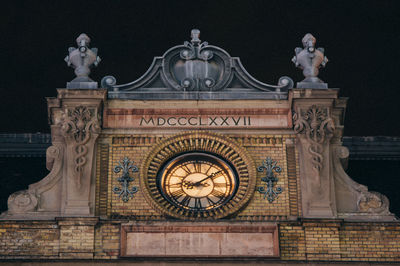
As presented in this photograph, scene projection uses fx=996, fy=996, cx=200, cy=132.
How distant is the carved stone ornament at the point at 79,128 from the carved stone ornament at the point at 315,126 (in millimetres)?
4504

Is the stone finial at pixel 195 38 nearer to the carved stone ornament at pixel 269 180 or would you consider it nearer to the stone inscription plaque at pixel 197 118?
the stone inscription plaque at pixel 197 118

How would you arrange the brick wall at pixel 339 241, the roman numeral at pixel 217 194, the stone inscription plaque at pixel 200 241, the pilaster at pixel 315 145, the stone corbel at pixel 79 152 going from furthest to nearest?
the roman numeral at pixel 217 194 < the pilaster at pixel 315 145 < the stone corbel at pixel 79 152 < the brick wall at pixel 339 241 < the stone inscription plaque at pixel 200 241

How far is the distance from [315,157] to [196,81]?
3331 mm

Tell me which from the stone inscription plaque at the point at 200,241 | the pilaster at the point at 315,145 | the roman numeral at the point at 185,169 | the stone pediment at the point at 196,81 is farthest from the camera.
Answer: the stone pediment at the point at 196,81

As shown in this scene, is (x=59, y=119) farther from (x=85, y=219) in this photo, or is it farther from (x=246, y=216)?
(x=246, y=216)

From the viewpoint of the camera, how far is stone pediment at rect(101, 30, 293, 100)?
22812 millimetres

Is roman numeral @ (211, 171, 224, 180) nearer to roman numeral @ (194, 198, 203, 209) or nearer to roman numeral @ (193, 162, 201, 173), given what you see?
roman numeral @ (193, 162, 201, 173)

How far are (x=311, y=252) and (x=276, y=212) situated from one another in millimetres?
1240

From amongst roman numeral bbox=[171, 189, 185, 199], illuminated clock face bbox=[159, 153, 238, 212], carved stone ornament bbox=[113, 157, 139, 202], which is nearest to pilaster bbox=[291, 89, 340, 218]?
illuminated clock face bbox=[159, 153, 238, 212]

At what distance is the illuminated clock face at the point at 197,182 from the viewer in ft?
71.4

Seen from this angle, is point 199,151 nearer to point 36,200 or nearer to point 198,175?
point 198,175

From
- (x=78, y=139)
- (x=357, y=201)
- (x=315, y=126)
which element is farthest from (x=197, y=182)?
(x=357, y=201)

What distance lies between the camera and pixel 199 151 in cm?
2230

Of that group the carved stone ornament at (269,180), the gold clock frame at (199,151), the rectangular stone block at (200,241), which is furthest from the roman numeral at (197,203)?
the carved stone ornament at (269,180)
